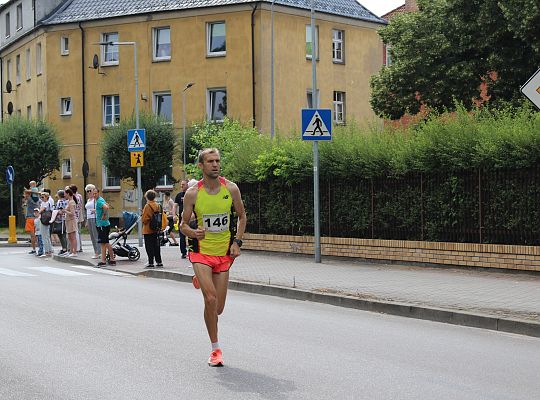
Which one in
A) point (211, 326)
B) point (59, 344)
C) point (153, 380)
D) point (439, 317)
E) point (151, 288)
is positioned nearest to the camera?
point (153, 380)

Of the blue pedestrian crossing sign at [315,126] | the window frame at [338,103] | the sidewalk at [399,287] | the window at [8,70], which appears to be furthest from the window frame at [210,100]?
the blue pedestrian crossing sign at [315,126]

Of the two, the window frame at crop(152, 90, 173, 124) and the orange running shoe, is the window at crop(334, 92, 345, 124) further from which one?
the orange running shoe

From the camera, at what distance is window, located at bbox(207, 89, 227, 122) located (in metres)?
48.4

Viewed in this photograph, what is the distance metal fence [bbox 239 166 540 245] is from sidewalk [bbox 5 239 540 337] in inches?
28.5

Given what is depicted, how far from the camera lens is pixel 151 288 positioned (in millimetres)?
16719

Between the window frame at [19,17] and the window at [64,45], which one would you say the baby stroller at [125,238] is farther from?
the window frame at [19,17]

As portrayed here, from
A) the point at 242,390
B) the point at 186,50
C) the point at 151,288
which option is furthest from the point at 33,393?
the point at 186,50

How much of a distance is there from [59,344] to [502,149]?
32.5 ft

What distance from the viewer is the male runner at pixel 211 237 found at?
8.91 m

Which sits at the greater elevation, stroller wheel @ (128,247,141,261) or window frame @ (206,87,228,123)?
window frame @ (206,87,228,123)

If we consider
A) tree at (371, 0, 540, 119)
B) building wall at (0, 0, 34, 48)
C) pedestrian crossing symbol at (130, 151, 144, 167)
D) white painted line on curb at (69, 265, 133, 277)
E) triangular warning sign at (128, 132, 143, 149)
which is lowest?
white painted line on curb at (69, 265, 133, 277)

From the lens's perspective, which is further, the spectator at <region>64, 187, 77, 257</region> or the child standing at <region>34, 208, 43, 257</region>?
the child standing at <region>34, 208, 43, 257</region>

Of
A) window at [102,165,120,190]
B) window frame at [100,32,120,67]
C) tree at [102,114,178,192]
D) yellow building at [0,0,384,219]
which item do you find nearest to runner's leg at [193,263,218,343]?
yellow building at [0,0,384,219]

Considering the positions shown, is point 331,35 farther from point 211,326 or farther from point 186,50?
point 211,326
